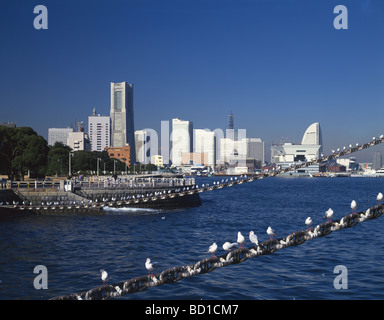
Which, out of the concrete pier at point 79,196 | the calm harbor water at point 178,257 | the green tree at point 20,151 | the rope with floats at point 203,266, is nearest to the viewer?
the rope with floats at point 203,266

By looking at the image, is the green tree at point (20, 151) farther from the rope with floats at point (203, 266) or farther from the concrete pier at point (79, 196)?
the rope with floats at point (203, 266)

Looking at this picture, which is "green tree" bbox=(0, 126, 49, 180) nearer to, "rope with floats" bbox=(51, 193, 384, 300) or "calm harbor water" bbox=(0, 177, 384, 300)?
"calm harbor water" bbox=(0, 177, 384, 300)

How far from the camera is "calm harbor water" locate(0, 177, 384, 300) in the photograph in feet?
57.4

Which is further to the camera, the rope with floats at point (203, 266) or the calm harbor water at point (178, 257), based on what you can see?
the calm harbor water at point (178, 257)

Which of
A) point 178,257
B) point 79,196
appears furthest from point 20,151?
point 178,257

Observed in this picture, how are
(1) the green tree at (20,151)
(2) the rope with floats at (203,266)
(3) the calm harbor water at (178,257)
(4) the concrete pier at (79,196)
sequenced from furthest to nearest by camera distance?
(1) the green tree at (20,151) → (4) the concrete pier at (79,196) → (3) the calm harbor water at (178,257) → (2) the rope with floats at (203,266)

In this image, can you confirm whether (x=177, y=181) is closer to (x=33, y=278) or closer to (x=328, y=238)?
(x=328, y=238)

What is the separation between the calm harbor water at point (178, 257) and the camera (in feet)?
57.4

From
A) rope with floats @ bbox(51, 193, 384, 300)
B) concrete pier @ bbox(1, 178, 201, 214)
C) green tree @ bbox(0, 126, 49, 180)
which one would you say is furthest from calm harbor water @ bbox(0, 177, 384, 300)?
green tree @ bbox(0, 126, 49, 180)

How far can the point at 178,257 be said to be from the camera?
2373 centimetres

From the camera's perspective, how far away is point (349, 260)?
23484 mm

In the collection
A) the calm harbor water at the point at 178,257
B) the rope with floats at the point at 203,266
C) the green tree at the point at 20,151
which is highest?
the green tree at the point at 20,151

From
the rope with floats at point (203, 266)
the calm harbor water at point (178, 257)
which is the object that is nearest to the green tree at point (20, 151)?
the calm harbor water at point (178, 257)
